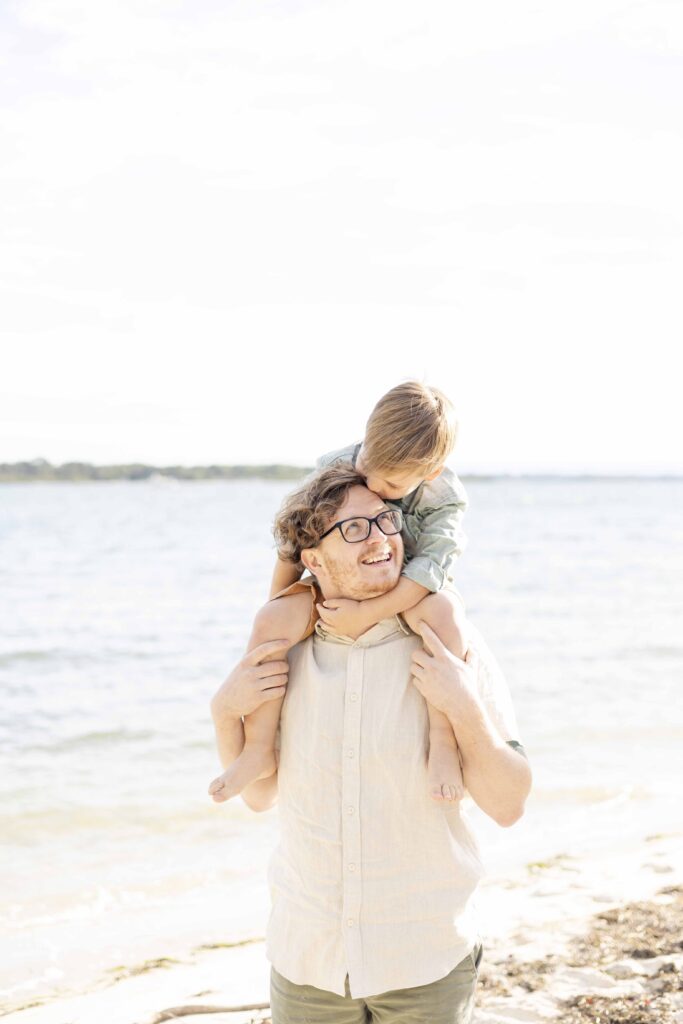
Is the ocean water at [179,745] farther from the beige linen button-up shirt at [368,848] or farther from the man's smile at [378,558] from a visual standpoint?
the man's smile at [378,558]

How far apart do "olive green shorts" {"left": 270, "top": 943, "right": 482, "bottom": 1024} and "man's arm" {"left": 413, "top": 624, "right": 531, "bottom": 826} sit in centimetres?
34

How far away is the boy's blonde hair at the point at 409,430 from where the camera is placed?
234cm

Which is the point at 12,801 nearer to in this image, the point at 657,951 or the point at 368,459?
the point at 657,951

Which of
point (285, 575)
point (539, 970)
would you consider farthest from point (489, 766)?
point (539, 970)

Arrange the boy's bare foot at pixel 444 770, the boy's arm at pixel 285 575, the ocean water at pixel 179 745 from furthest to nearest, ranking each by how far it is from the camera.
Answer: the ocean water at pixel 179 745
the boy's arm at pixel 285 575
the boy's bare foot at pixel 444 770

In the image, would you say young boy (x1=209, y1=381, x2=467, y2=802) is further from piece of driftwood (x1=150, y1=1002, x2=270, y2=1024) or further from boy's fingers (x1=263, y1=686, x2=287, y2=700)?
piece of driftwood (x1=150, y1=1002, x2=270, y2=1024)

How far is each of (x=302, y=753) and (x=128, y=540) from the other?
115ft

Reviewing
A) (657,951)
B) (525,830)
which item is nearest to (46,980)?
(657,951)

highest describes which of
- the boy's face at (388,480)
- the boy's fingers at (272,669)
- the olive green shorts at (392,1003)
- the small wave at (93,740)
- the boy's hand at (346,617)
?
the boy's face at (388,480)

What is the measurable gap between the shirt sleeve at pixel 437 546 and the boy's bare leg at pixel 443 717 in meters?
0.04

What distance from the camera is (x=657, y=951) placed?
446 cm

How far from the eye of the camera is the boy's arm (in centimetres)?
249

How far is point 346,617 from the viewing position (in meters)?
2.26

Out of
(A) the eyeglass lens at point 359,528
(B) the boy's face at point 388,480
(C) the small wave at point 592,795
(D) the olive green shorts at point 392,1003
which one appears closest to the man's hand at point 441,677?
(A) the eyeglass lens at point 359,528
